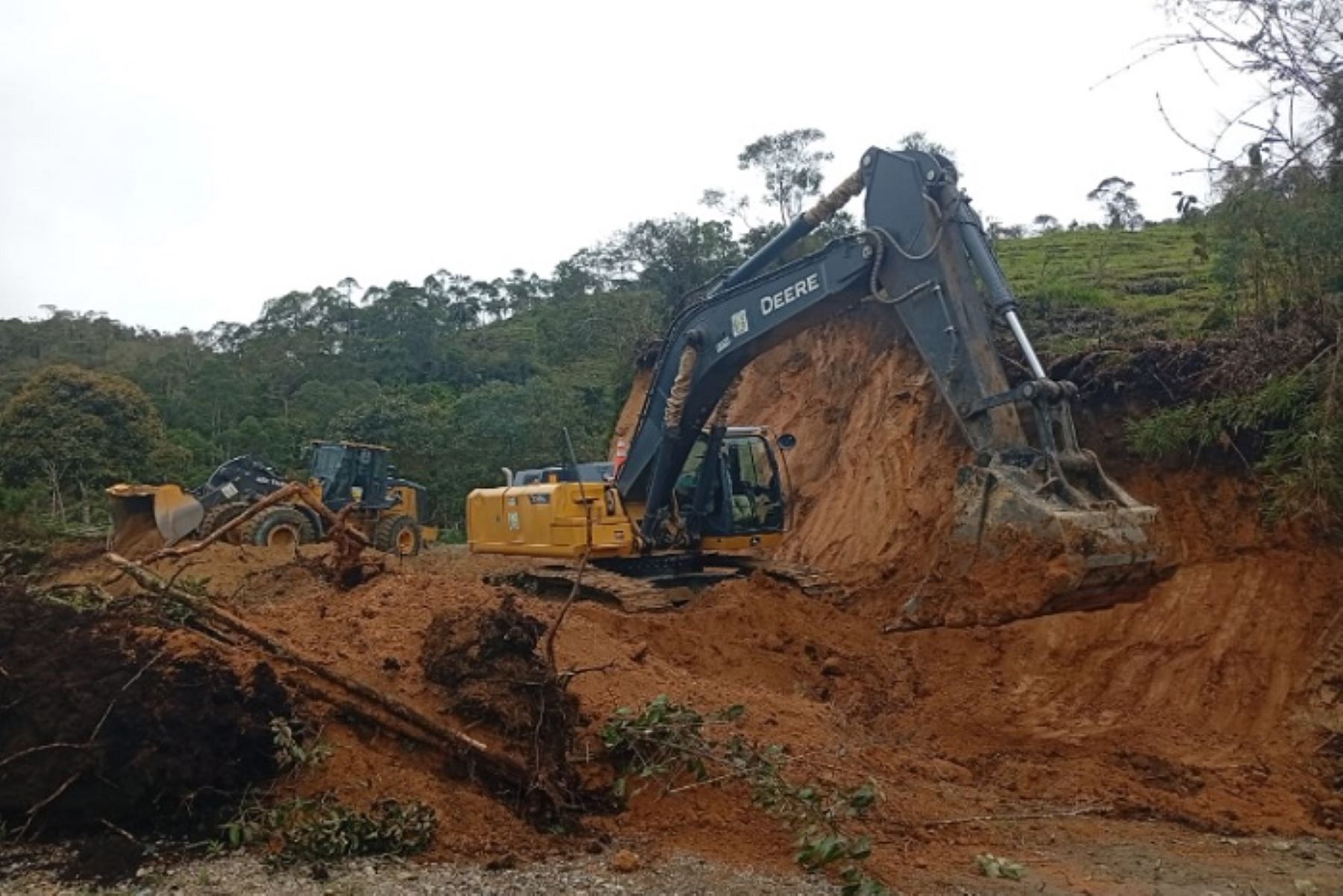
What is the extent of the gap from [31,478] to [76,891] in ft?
78.7

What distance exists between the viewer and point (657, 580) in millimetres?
10789

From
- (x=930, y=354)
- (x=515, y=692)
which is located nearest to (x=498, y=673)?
(x=515, y=692)

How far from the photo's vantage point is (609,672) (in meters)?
6.72

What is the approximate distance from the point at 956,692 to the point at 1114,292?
974 centimetres

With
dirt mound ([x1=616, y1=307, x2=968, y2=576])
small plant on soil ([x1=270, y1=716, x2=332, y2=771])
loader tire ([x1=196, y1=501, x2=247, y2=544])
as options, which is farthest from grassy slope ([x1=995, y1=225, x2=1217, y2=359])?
loader tire ([x1=196, y1=501, x2=247, y2=544])

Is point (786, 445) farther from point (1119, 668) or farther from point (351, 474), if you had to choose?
point (351, 474)

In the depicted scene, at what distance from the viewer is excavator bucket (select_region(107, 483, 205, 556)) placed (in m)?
15.4

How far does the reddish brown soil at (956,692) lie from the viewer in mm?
5176

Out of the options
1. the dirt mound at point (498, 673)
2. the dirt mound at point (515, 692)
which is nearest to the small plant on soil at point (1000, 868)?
the dirt mound at point (515, 692)

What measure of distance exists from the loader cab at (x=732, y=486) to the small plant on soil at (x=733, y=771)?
17.2 ft

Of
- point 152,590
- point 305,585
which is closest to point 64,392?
point 305,585

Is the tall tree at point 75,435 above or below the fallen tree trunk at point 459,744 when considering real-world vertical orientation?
above

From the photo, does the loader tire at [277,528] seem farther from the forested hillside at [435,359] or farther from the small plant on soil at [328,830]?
the small plant on soil at [328,830]

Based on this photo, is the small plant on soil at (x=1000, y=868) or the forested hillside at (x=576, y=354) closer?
the small plant on soil at (x=1000, y=868)
